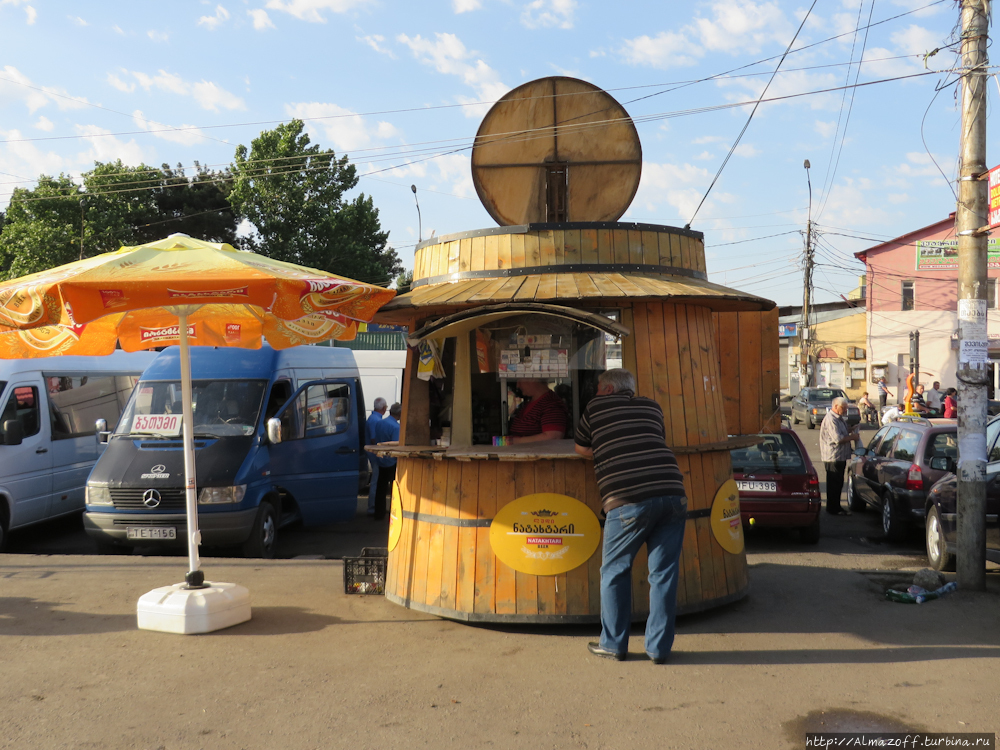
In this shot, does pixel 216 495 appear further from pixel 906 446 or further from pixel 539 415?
pixel 906 446

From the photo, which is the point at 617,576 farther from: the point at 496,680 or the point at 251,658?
the point at 251,658

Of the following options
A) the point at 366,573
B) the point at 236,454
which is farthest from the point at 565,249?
the point at 236,454

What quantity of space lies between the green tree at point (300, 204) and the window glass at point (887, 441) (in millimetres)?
23776

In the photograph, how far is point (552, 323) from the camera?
21.3ft

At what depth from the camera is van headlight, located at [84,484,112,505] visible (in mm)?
9047

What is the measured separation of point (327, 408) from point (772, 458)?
5529 millimetres

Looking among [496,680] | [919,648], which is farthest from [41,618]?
[919,648]

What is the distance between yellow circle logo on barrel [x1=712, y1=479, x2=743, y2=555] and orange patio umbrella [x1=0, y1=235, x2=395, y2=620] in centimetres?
298

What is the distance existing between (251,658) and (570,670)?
2.11 meters

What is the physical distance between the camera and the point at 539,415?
6.53 meters

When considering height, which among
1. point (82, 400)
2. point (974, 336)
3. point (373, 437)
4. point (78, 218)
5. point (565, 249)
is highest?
point (78, 218)

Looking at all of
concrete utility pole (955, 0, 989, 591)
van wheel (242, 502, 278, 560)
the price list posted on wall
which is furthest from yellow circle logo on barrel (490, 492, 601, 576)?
van wheel (242, 502, 278, 560)

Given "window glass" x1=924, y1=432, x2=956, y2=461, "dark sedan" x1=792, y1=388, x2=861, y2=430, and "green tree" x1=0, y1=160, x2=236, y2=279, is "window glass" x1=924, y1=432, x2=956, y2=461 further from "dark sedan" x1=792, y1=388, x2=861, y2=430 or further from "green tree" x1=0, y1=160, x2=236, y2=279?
"green tree" x1=0, y1=160, x2=236, y2=279

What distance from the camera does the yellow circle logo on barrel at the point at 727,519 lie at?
6.54m
